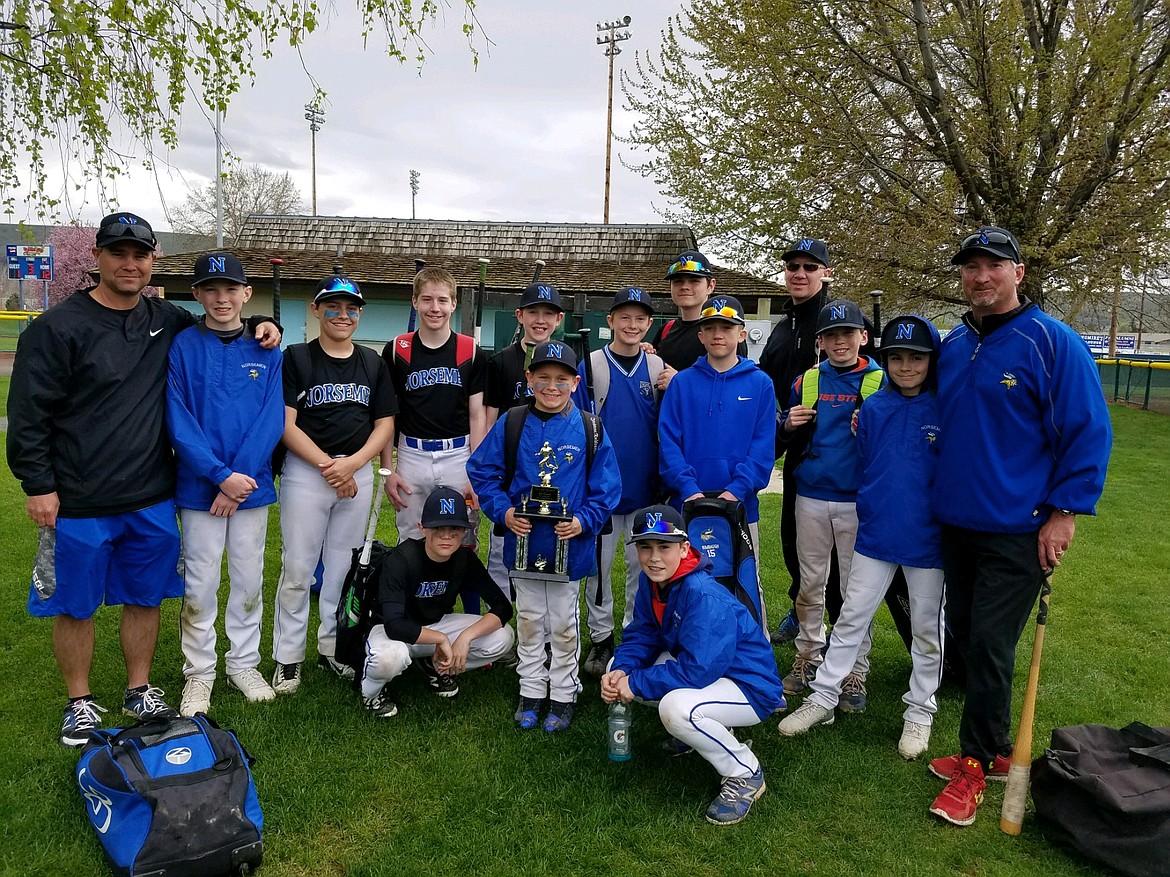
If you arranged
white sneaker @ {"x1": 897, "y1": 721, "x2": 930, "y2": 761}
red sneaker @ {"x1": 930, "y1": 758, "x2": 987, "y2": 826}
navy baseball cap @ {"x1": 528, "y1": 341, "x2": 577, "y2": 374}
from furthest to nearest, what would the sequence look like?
navy baseball cap @ {"x1": 528, "y1": 341, "x2": 577, "y2": 374} < white sneaker @ {"x1": 897, "y1": 721, "x2": 930, "y2": 761} < red sneaker @ {"x1": 930, "y1": 758, "x2": 987, "y2": 826}

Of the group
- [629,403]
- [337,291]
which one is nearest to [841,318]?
[629,403]

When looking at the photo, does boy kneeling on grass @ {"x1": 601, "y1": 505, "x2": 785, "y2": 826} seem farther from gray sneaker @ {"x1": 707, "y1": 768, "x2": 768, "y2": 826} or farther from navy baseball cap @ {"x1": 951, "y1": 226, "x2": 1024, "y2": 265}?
navy baseball cap @ {"x1": 951, "y1": 226, "x2": 1024, "y2": 265}

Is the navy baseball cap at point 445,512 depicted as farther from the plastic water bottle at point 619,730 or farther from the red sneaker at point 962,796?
the red sneaker at point 962,796

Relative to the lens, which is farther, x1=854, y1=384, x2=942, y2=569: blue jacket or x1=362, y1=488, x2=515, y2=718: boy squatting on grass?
x1=362, y1=488, x2=515, y2=718: boy squatting on grass

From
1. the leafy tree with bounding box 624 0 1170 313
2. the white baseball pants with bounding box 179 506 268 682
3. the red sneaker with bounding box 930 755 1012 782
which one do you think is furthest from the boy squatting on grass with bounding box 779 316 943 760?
the leafy tree with bounding box 624 0 1170 313

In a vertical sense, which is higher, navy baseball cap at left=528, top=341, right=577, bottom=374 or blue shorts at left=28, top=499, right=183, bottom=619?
navy baseball cap at left=528, top=341, right=577, bottom=374

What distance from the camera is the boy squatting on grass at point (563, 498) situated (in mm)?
4086

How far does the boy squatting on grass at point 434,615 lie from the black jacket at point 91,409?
1.30m

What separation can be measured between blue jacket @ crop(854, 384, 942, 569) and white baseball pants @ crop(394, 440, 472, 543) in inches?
90.7

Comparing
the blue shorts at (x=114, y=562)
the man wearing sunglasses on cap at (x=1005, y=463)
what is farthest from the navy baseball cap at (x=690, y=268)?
the blue shorts at (x=114, y=562)

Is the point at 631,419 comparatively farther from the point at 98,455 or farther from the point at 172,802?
the point at 172,802

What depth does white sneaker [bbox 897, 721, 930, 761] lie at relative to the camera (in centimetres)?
396

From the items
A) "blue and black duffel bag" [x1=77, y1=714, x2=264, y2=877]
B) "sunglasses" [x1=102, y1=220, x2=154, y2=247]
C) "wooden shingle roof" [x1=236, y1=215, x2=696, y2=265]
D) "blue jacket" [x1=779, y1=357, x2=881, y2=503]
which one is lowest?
"blue and black duffel bag" [x1=77, y1=714, x2=264, y2=877]

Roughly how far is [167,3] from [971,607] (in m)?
6.20
